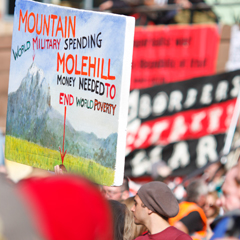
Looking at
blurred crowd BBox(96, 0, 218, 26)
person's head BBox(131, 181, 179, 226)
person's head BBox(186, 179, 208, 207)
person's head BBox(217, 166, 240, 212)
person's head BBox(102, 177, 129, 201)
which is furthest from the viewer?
blurred crowd BBox(96, 0, 218, 26)

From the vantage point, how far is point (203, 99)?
6.54 meters

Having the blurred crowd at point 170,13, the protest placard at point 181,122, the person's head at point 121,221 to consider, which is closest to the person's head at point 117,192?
the person's head at point 121,221

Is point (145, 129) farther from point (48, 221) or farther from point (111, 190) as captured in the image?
point (48, 221)

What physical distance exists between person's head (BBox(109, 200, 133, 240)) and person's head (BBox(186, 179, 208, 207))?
1.39m

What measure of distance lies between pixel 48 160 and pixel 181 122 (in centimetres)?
388

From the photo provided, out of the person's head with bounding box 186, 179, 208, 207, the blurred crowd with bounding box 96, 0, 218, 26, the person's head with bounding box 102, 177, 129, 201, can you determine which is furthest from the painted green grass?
the blurred crowd with bounding box 96, 0, 218, 26

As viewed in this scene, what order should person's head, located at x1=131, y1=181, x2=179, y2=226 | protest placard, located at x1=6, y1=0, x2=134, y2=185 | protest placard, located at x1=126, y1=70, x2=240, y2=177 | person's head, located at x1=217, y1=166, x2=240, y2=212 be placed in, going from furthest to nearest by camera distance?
protest placard, located at x1=126, y1=70, x2=240, y2=177, person's head, located at x1=217, y1=166, x2=240, y2=212, person's head, located at x1=131, y1=181, x2=179, y2=226, protest placard, located at x1=6, y1=0, x2=134, y2=185

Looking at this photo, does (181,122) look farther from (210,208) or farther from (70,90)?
(70,90)

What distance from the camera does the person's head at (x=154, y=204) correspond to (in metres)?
2.56

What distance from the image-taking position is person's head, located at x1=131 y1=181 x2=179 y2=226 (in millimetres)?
2559

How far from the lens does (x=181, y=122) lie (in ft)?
21.3

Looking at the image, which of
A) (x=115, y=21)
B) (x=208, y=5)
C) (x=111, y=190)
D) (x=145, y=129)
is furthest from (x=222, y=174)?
(x=115, y=21)

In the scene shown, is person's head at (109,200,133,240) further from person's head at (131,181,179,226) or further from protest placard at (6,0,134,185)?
protest placard at (6,0,134,185)

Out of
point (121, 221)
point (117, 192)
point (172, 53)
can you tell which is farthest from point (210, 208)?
point (172, 53)
